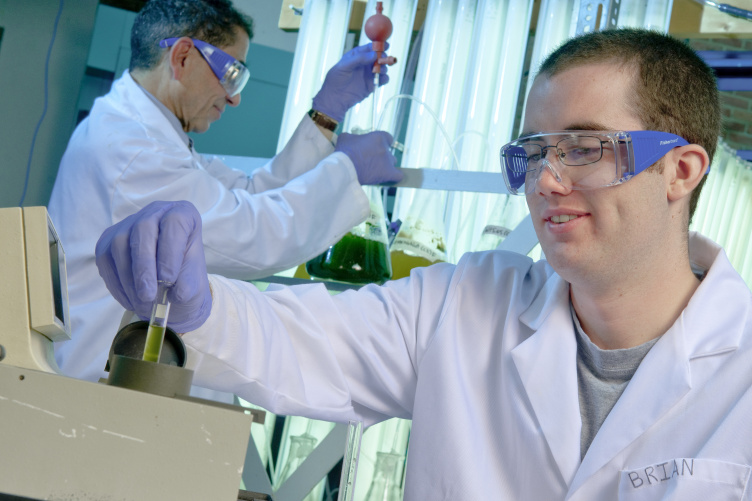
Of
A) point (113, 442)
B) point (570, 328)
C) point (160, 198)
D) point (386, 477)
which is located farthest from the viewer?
point (386, 477)

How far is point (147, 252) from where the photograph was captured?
37.0 inches

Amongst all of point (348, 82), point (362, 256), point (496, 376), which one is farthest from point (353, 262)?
point (496, 376)

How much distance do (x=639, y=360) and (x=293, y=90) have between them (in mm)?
1200

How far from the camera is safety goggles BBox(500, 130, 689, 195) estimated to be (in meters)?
1.08

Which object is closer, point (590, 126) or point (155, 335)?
point (155, 335)

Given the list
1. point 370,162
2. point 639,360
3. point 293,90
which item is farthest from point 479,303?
point 293,90

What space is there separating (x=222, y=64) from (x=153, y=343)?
133 centimetres

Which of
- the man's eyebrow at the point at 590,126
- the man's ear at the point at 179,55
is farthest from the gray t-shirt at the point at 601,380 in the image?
the man's ear at the point at 179,55

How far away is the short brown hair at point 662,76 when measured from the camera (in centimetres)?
113

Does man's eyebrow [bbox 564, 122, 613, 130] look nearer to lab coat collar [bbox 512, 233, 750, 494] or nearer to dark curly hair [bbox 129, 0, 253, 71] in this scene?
lab coat collar [bbox 512, 233, 750, 494]

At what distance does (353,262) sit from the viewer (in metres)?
1.70

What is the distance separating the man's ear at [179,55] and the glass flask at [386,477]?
3.50ft

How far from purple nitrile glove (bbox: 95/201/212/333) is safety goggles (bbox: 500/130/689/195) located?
510 mm

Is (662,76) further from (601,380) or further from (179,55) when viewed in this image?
(179,55)
